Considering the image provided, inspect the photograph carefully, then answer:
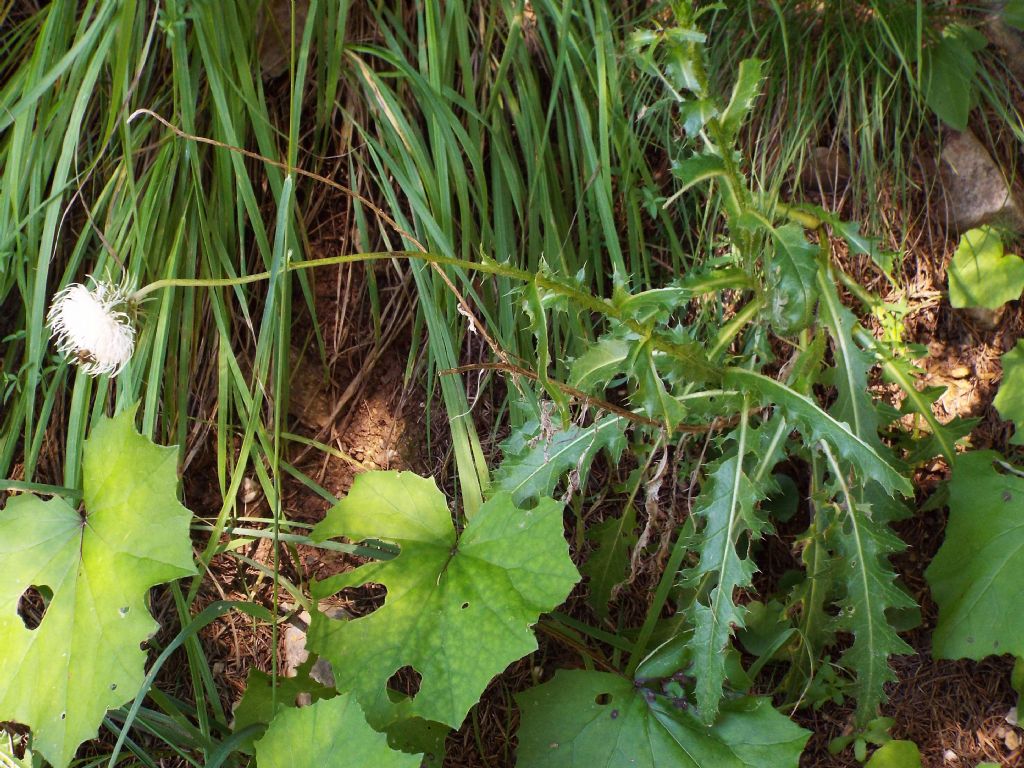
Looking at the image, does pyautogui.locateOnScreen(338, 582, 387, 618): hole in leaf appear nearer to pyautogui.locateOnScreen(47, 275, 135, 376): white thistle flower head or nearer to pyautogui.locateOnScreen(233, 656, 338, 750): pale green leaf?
pyautogui.locateOnScreen(233, 656, 338, 750): pale green leaf

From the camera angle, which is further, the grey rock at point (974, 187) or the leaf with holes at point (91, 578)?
the grey rock at point (974, 187)

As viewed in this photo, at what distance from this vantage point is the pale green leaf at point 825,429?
1.25 metres

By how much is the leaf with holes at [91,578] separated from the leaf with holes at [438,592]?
264 millimetres

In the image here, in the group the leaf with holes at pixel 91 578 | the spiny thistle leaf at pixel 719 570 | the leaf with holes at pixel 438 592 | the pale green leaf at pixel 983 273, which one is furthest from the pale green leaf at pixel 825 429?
the leaf with holes at pixel 91 578

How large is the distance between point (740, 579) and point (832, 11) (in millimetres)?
1159

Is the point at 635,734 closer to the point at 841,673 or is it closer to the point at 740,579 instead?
the point at 740,579

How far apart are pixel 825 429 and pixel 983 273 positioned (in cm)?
75

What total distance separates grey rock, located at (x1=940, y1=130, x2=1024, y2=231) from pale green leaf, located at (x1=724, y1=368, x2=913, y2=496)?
785 millimetres

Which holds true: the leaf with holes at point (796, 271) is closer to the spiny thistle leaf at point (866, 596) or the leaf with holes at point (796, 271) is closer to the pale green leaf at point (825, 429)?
the pale green leaf at point (825, 429)

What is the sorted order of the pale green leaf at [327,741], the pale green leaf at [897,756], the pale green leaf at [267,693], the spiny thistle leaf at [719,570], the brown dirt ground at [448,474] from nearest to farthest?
the pale green leaf at [327,741], the spiny thistle leaf at [719,570], the pale green leaf at [267,693], the pale green leaf at [897,756], the brown dirt ground at [448,474]

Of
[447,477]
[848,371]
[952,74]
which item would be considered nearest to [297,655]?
[447,477]

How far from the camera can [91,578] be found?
4.25 feet

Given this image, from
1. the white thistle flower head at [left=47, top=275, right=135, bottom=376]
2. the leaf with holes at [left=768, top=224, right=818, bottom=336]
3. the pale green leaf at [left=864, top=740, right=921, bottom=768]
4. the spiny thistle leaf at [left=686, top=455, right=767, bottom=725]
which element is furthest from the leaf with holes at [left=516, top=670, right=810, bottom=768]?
the white thistle flower head at [left=47, top=275, right=135, bottom=376]

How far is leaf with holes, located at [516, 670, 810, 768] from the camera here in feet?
4.58
